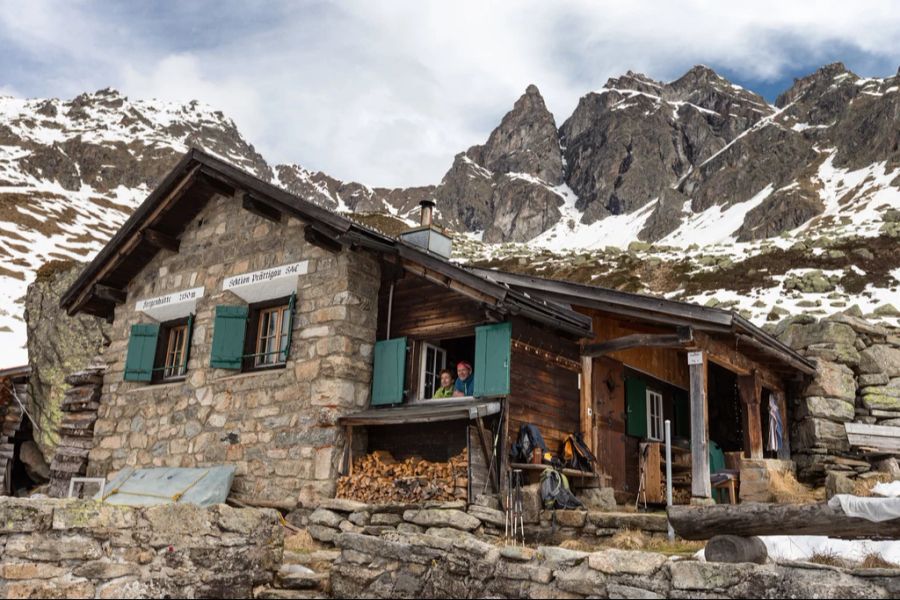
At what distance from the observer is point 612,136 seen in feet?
512

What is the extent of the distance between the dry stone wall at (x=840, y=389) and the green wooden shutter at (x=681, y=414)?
2.12 metres

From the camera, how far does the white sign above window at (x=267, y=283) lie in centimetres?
1271

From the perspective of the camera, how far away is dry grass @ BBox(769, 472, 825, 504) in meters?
12.0

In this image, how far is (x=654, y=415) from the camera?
48.9 ft

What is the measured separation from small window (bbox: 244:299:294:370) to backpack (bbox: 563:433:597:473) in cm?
472

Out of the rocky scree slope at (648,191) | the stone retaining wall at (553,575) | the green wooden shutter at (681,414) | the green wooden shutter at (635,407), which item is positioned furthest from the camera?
the rocky scree slope at (648,191)

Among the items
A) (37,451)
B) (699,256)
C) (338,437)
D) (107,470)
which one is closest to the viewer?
(338,437)

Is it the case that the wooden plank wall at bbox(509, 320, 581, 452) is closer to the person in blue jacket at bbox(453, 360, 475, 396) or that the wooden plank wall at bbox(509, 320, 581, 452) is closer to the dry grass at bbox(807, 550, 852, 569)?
the person in blue jacket at bbox(453, 360, 475, 396)

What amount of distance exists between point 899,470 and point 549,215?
13777cm

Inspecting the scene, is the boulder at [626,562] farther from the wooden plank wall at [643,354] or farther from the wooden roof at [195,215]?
the wooden plank wall at [643,354]

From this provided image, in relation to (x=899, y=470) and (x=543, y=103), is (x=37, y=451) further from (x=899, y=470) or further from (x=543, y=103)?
(x=543, y=103)

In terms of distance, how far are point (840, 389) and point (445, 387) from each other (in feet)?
27.4

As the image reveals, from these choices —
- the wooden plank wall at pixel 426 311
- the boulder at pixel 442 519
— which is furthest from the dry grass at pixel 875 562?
the wooden plank wall at pixel 426 311

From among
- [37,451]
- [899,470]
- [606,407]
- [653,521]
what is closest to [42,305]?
[37,451]
